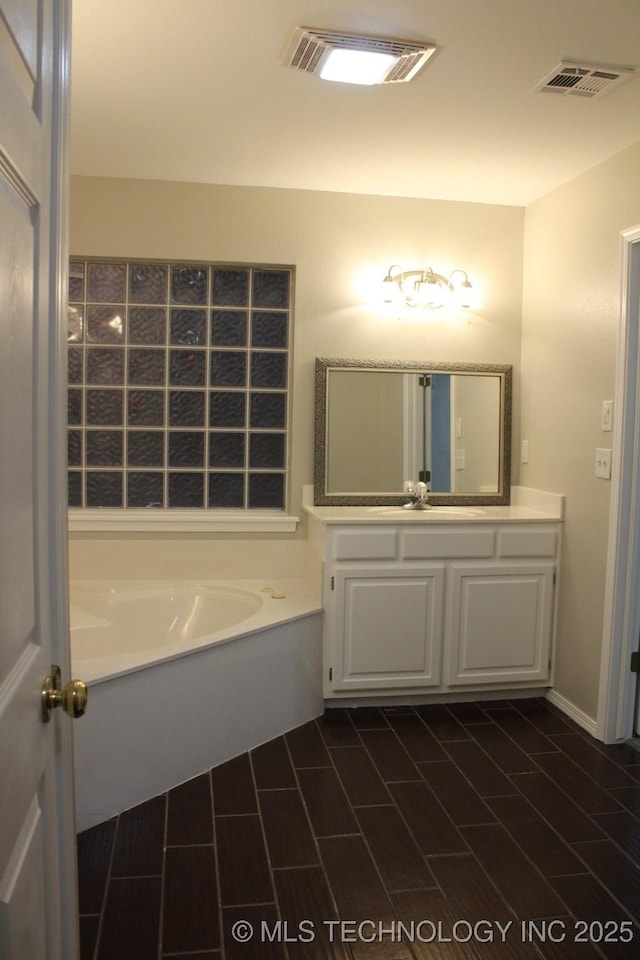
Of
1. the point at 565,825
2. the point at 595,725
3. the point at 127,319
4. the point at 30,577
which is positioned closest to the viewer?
the point at 30,577

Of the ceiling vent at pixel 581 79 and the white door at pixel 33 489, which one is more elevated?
the ceiling vent at pixel 581 79

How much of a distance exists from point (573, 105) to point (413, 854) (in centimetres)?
253

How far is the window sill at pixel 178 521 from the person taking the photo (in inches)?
141

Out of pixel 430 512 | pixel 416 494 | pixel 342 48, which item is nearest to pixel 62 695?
pixel 342 48

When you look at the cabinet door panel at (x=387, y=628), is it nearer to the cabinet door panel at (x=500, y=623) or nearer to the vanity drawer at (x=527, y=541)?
the cabinet door panel at (x=500, y=623)

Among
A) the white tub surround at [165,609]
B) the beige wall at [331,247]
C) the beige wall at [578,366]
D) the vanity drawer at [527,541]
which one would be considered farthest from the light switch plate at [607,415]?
the white tub surround at [165,609]

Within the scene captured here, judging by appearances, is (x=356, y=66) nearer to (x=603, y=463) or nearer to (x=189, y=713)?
(x=603, y=463)

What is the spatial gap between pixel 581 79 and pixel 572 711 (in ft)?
8.26

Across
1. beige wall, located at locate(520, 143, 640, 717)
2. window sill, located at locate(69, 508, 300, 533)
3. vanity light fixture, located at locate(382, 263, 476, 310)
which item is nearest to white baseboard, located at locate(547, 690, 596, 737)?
beige wall, located at locate(520, 143, 640, 717)

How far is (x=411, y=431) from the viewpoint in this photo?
12.3ft

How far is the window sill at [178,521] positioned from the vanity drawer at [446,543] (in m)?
0.68

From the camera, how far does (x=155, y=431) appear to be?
3684 millimetres

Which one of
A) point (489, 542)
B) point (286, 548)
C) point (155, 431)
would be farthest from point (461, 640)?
point (155, 431)

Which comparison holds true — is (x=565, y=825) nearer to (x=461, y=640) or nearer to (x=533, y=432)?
(x=461, y=640)
